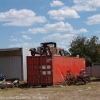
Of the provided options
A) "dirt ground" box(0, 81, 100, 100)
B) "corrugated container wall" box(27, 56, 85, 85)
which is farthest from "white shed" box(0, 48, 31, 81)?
"dirt ground" box(0, 81, 100, 100)

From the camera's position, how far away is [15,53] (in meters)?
30.0

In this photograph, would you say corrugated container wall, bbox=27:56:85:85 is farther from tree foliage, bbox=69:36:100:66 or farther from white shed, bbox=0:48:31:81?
tree foliage, bbox=69:36:100:66

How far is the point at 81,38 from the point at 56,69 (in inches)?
1547

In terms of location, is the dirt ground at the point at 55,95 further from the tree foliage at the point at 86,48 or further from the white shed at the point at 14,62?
the tree foliage at the point at 86,48

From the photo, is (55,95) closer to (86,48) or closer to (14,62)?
(14,62)

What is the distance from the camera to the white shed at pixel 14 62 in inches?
1155

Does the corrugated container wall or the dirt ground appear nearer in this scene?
the dirt ground

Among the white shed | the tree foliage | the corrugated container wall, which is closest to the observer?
the corrugated container wall

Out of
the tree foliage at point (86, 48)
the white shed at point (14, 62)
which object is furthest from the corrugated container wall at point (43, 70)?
the tree foliage at point (86, 48)

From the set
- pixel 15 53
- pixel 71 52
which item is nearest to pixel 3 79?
pixel 15 53

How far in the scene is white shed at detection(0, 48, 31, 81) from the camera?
29344 mm

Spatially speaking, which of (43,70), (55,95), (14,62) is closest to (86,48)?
(14,62)

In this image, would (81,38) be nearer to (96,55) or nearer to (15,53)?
(96,55)

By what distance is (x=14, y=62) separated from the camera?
30.1m
